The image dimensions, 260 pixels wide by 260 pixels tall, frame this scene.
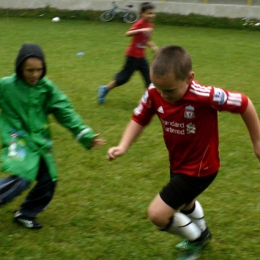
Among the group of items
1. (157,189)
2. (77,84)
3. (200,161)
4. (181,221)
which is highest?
(200,161)

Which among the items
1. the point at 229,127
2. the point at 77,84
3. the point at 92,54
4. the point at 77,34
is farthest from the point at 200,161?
the point at 77,34

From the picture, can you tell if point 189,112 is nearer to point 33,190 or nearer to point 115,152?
point 115,152

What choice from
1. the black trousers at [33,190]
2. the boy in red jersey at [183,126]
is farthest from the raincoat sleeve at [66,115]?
the boy in red jersey at [183,126]

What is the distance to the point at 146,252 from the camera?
11.2 feet

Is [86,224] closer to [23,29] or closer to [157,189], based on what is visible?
[157,189]

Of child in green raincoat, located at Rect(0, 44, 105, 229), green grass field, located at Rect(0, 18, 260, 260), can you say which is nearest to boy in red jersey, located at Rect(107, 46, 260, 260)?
green grass field, located at Rect(0, 18, 260, 260)

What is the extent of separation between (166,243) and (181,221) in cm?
49

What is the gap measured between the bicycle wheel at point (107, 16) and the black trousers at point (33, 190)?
16.3 meters

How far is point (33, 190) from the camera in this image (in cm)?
367

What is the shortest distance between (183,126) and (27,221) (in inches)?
58.5

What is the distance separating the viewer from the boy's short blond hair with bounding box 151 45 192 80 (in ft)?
8.97

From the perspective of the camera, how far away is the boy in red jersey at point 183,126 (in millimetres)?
2781

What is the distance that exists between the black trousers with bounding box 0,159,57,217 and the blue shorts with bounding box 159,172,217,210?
3.23 feet

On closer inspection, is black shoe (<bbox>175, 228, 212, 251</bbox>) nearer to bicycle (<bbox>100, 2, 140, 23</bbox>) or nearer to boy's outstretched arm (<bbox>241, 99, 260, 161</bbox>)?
boy's outstretched arm (<bbox>241, 99, 260, 161</bbox>)
